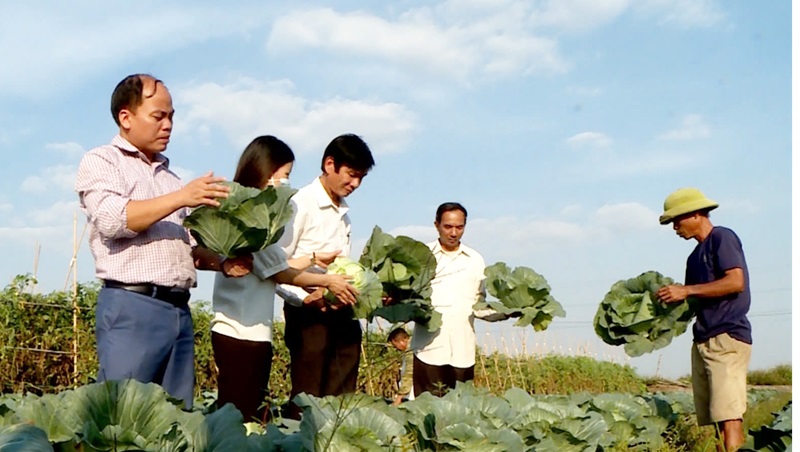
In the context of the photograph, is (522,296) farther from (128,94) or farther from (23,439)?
(23,439)

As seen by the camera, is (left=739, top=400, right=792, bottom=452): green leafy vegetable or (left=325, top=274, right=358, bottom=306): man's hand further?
(left=739, top=400, right=792, bottom=452): green leafy vegetable

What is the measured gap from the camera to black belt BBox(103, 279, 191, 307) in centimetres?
350

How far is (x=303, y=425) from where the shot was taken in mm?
3316

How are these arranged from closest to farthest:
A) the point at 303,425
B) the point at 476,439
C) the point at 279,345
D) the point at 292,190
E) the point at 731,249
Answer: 1. the point at 303,425
2. the point at 476,439
3. the point at 292,190
4. the point at 731,249
5. the point at 279,345

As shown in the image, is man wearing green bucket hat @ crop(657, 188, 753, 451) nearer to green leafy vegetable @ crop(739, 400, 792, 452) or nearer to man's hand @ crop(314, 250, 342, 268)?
green leafy vegetable @ crop(739, 400, 792, 452)

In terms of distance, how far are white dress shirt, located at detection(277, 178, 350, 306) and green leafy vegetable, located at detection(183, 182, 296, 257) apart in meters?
0.64

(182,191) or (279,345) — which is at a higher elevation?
(182,191)

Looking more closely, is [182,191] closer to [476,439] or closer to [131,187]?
[131,187]

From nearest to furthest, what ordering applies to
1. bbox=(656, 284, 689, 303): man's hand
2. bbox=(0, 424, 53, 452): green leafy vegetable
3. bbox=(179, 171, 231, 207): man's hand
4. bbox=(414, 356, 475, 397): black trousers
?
bbox=(0, 424, 53, 452): green leafy vegetable → bbox=(179, 171, 231, 207): man's hand → bbox=(656, 284, 689, 303): man's hand → bbox=(414, 356, 475, 397): black trousers

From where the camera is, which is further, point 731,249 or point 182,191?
point 731,249

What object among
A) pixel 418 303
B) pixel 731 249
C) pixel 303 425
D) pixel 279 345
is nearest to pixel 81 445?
pixel 303 425

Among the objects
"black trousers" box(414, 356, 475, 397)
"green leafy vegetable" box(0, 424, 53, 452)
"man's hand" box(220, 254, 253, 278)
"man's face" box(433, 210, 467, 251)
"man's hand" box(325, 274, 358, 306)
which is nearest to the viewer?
"green leafy vegetable" box(0, 424, 53, 452)

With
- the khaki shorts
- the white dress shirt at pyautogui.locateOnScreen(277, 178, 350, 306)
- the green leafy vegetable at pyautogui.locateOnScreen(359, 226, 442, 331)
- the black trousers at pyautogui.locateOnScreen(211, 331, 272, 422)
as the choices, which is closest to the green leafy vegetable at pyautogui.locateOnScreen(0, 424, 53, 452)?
the black trousers at pyautogui.locateOnScreen(211, 331, 272, 422)

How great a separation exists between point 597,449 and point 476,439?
1705mm
